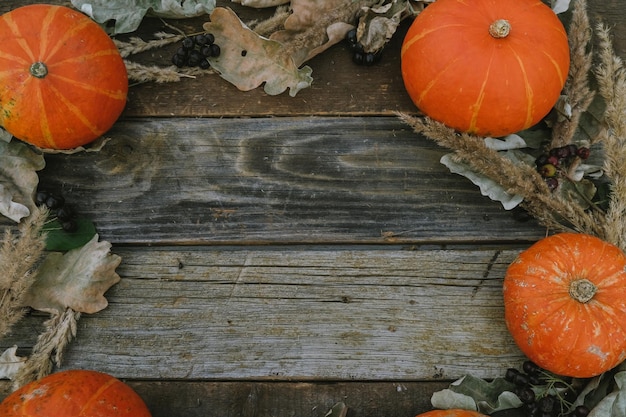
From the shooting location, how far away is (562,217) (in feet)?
6.21

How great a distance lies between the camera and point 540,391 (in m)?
1.82

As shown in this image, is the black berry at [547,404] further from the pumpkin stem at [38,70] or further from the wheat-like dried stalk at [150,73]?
the pumpkin stem at [38,70]

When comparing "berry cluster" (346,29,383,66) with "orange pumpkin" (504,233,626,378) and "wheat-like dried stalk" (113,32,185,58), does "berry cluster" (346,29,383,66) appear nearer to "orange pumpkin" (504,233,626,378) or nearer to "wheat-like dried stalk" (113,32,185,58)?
"wheat-like dried stalk" (113,32,185,58)

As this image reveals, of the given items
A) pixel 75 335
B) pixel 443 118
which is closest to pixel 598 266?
pixel 443 118

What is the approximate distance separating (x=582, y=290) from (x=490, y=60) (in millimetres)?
653

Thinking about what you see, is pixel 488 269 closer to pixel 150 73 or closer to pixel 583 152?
pixel 583 152

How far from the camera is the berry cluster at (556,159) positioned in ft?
6.01

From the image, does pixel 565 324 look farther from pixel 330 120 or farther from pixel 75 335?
pixel 75 335

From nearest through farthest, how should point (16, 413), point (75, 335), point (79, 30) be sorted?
point (16, 413) → point (79, 30) → point (75, 335)

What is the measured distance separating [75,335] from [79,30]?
894mm

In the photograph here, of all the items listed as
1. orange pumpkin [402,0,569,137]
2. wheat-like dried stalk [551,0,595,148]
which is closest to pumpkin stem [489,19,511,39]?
orange pumpkin [402,0,569,137]

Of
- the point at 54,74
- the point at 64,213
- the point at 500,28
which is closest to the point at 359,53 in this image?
the point at 500,28

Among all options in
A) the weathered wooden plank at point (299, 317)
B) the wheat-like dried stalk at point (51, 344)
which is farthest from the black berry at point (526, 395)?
the wheat-like dried stalk at point (51, 344)

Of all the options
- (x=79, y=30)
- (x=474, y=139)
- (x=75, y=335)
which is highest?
(x=79, y=30)
